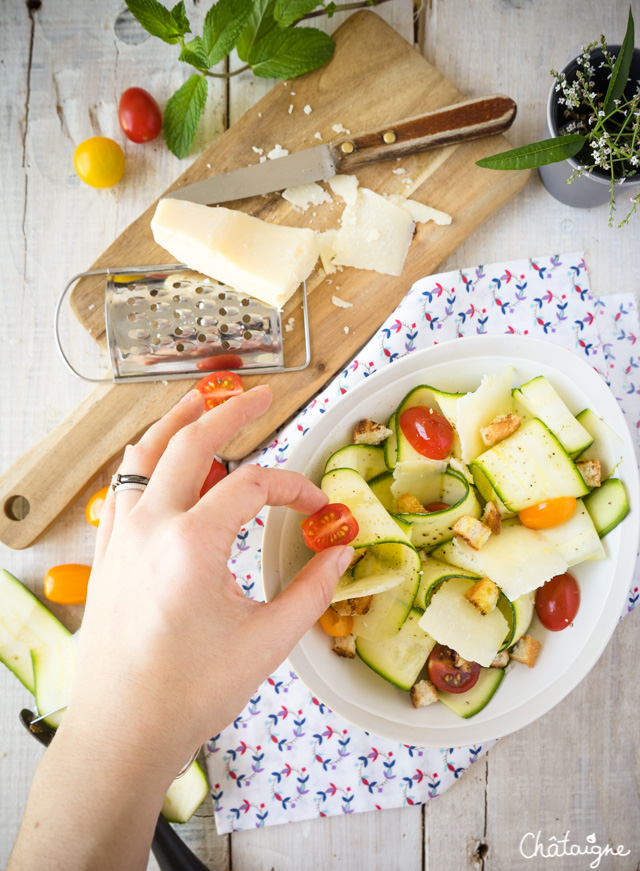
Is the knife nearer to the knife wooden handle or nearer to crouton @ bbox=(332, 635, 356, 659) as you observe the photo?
the knife wooden handle

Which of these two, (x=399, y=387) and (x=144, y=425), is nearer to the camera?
(x=399, y=387)

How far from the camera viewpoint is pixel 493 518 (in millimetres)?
1504

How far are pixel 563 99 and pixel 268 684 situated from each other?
1.92m

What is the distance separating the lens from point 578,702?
77.7 inches

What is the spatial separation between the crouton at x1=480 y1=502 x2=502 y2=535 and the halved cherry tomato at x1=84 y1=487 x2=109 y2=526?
1.15m

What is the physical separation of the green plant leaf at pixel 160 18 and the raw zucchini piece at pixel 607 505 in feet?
5.74

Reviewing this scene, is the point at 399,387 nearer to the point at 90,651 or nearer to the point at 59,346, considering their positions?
the point at 90,651

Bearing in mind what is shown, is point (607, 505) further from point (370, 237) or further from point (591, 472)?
point (370, 237)

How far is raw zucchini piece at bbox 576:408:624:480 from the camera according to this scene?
4.97ft

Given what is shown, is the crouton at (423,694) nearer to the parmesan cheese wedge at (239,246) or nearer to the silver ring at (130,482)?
the silver ring at (130,482)

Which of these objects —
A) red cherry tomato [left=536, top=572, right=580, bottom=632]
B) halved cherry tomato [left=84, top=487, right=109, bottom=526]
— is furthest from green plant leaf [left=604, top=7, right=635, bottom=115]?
halved cherry tomato [left=84, top=487, right=109, bottom=526]

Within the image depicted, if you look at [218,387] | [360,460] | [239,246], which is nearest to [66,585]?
[218,387]

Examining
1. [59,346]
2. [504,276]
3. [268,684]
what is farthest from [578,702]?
[59,346]

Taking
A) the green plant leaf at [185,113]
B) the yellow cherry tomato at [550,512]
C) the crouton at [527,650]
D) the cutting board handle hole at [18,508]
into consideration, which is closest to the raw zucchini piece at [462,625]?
the crouton at [527,650]
